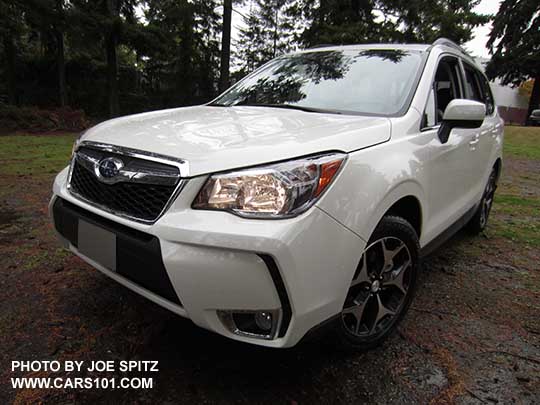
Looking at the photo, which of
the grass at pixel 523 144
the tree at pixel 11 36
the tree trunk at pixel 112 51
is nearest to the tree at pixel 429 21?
the grass at pixel 523 144

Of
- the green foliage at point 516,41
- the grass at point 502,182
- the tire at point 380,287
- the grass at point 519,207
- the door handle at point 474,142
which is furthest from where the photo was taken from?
the green foliage at point 516,41

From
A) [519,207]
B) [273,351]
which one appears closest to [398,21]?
[519,207]

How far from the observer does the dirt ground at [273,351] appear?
66.0 inches

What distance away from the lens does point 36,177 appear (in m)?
5.60

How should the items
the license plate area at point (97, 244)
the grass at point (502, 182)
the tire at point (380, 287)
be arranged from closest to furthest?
the license plate area at point (97, 244)
the tire at point (380, 287)
the grass at point (502, 182)

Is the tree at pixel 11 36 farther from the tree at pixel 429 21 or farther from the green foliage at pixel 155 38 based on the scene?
the tree at pixel 429 21

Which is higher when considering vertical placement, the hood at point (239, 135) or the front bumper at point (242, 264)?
the hood at point (239, 135)

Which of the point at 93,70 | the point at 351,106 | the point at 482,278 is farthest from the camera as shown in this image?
the point at 93,70

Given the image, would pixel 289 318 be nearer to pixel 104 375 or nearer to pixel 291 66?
pixel 104 375

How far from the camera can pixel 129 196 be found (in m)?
1.61

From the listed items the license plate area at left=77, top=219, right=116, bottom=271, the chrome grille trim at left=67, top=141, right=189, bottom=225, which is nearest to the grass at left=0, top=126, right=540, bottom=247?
the chrome grille trim at left=67, top=141, right=189, bottom=225

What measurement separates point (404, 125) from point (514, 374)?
134 cm

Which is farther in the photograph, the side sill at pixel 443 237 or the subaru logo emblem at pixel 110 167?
the side sill at pixel 443 237

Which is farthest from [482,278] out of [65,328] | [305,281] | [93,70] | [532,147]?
[93,70]
